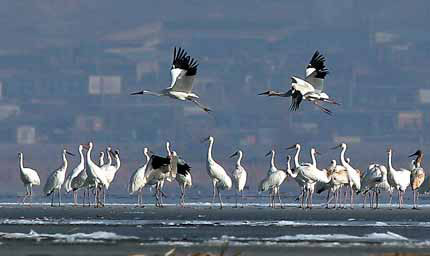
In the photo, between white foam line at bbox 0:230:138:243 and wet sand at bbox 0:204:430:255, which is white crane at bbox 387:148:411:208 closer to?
wet sand at bbox 0:204:430:255

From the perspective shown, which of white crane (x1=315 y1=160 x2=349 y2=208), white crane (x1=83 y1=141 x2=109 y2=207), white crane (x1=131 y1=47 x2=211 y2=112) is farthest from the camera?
white crane (x1=315 y1=160 x2=349 y2=208)

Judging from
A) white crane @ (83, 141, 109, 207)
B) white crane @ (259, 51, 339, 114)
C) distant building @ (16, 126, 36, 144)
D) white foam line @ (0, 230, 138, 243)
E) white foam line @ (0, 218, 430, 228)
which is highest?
distant building @ (16, 126, 36, 144)

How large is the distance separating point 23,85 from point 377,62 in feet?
132

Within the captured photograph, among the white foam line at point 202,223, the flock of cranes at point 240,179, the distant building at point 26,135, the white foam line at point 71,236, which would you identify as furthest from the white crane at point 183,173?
the distant building at point 26,135

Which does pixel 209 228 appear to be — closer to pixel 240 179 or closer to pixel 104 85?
pixel 240 179

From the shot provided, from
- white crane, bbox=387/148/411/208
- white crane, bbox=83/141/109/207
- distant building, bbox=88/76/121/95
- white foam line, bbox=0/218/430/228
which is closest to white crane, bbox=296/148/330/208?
white crane, bbox=387/148/411/208

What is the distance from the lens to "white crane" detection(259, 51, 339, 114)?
31.6 m

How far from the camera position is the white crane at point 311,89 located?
31594 millimetres

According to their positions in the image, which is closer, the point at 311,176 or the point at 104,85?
the point at 311,176

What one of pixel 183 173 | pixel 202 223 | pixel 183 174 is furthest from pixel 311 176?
pixel 202 223

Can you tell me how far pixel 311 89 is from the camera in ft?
107

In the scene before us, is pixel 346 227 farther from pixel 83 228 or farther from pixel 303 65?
pixel 303 65

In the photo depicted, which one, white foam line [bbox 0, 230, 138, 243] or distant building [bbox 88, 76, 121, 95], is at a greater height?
distant building [bbox 88, 76, 121, 95]

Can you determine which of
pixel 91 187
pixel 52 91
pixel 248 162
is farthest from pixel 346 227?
pixel 52 91
